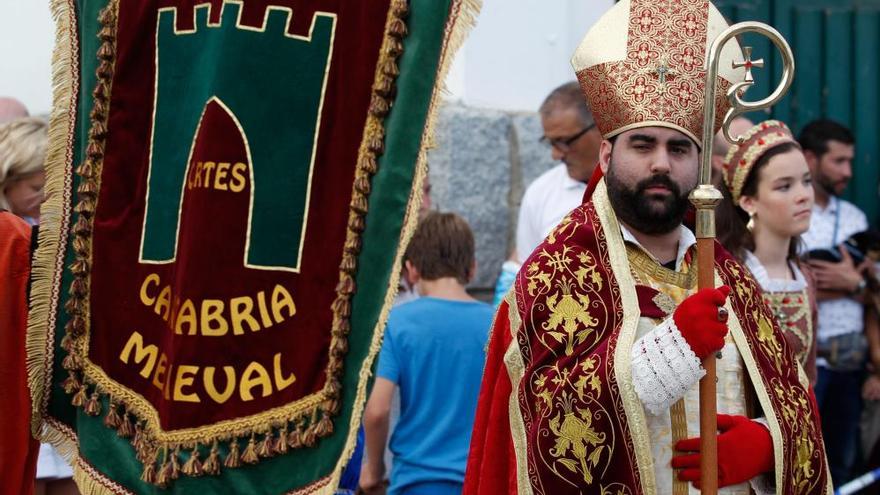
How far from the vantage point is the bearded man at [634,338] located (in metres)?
3.19

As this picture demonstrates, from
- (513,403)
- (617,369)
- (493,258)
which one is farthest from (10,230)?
(493,258)

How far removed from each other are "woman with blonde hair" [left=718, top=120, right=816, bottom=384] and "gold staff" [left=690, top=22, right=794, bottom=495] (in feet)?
4.88

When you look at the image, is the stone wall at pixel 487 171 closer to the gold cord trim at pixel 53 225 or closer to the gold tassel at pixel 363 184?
the gold cord trim at pixel 53 225

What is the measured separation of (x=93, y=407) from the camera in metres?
3.46

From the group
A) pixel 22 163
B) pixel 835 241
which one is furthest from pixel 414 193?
pixel 835 241

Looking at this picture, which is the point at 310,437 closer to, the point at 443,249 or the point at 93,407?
the point at 93,407

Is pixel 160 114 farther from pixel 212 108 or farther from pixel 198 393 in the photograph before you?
pixel 198 393

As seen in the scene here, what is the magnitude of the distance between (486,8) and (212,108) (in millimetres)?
3342

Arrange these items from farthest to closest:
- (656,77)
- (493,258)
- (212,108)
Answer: (493,258) < (656,77) < (212,108)

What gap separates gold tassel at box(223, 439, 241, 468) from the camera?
3.11 metres

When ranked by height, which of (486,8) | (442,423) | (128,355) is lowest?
(442,423)

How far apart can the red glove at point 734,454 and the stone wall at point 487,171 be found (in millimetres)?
3070

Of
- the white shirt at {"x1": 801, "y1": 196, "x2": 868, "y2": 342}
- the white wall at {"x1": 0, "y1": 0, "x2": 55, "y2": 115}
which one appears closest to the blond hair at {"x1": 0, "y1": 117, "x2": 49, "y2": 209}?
the white wall at {"x1": 0, "y1": 0, "x2": 55, "y2": 115}

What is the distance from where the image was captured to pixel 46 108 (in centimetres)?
598
